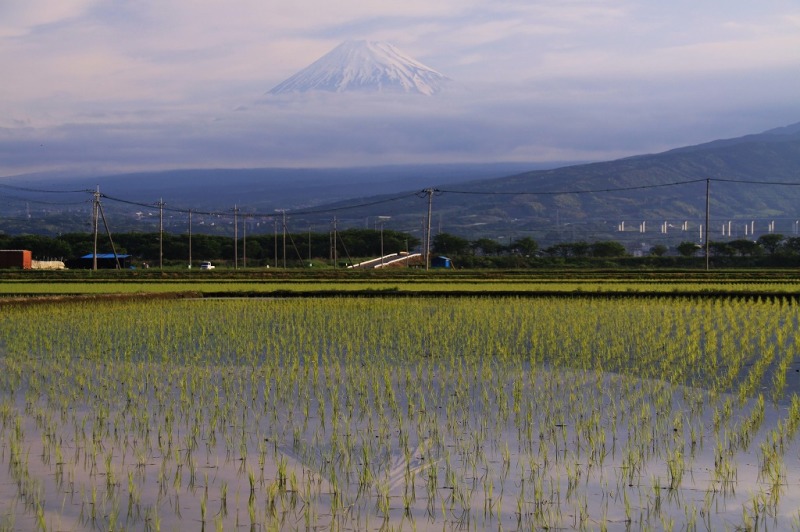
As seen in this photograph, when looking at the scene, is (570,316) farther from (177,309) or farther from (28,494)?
(28,494)

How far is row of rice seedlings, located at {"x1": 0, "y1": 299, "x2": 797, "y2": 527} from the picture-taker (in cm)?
585

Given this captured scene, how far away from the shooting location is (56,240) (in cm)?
7431

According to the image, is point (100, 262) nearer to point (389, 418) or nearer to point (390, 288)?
point (390, 288)

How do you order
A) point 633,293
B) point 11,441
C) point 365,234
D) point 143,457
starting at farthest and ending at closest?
point 365,234 → point 633,293 → point 11,441 → point 143,457

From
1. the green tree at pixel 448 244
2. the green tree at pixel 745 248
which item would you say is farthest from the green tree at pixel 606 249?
the green tree at pixel 448 244

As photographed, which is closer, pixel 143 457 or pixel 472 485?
pixel 472 485

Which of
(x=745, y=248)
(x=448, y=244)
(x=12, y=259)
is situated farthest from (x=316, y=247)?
(x=745, y=248)

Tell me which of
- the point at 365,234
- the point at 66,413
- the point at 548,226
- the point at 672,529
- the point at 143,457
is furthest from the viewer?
the point at 548,226

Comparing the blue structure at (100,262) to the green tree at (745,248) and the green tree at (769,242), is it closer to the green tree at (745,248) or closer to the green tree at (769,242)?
the green tree at (745,248)

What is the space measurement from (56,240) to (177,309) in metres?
58.2

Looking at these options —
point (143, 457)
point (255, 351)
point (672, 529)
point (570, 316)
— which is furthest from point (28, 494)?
point (570, 316)

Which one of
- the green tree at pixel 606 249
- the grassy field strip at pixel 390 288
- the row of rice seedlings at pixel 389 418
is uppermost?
the green tree at pixel 606 249

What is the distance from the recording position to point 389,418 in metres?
8.15

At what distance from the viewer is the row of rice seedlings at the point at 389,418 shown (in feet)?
19.2
